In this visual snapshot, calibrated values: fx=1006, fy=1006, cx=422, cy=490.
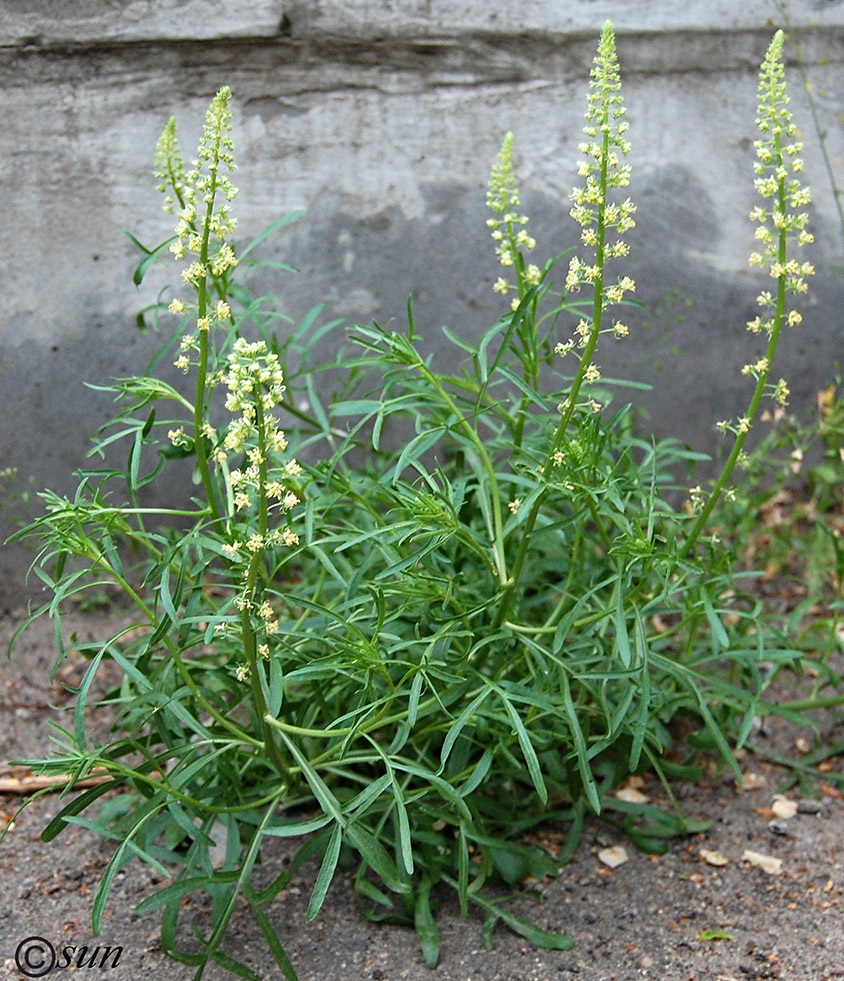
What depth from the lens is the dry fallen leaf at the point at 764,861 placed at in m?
2.31

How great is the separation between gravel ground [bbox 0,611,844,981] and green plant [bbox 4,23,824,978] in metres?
0.06

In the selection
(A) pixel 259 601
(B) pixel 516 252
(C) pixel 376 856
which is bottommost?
(C) pixel 376 856

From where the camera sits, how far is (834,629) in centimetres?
260

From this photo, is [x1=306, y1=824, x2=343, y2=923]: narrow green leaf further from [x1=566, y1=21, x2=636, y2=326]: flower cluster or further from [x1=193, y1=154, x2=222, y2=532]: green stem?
[x1=566, y1=21, x2=636, y2=326]: flower cluster

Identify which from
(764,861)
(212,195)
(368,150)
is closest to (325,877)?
(764,861)

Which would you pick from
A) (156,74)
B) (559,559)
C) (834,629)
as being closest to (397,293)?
(156,74)

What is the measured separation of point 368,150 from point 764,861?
234cm

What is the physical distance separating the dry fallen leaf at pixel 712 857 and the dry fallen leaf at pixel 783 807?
23cm

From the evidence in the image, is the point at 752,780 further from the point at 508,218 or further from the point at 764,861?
the point at 508,218

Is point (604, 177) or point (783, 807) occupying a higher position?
point (604, 177)

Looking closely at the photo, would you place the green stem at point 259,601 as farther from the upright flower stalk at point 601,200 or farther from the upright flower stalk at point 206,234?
the upright flower stalk at point 601,200

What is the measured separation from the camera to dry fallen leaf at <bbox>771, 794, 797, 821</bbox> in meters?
2.49

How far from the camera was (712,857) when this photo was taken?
2355mm
